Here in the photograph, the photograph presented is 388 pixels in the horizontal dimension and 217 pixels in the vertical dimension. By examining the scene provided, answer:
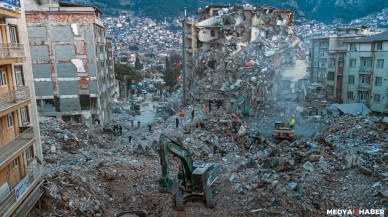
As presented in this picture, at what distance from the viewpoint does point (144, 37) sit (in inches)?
5079

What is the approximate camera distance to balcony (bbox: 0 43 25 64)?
9656 mm

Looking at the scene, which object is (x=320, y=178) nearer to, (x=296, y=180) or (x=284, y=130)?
(x=296, y=180)

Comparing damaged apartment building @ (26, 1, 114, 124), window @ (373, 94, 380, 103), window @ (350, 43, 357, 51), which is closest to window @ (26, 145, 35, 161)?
damaged apartment building @ (26, 1, 114, 124)

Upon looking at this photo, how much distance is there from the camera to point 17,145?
10.3 metres

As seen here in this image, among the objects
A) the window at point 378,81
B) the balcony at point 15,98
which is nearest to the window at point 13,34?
the balcony at point 15,98

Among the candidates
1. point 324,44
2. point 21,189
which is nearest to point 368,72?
point 324,44

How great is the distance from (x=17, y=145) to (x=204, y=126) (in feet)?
41.2

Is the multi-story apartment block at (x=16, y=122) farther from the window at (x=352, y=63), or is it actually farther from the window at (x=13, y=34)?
the window at (x=352, y=63)

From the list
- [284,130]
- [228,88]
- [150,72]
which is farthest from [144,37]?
[284,130]

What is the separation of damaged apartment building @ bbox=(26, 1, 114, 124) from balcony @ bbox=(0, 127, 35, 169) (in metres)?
13.2

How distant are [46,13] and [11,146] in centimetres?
1543

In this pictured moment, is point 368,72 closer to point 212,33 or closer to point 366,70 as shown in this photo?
point 366,70

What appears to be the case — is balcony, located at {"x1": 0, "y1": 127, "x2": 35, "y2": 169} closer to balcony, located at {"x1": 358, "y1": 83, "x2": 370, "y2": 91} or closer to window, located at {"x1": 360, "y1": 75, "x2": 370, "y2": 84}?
balcony, located at {"x1": 358, "y1": 83, "x2": 370, "y2": 91}

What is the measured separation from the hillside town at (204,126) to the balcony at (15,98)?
55 mm
